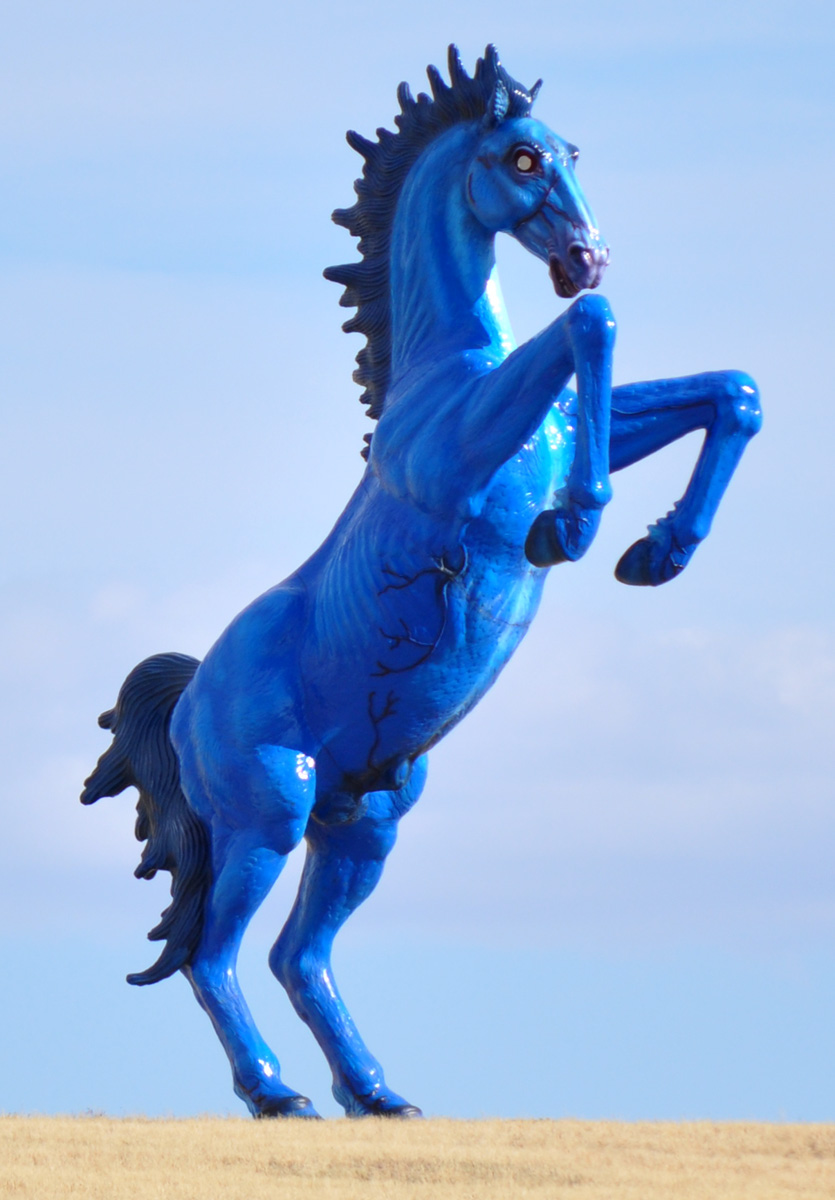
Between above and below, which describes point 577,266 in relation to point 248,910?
above

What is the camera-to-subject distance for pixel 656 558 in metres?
8.38

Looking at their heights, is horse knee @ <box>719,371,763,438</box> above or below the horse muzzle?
below

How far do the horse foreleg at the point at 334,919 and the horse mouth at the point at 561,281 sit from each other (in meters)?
2.05

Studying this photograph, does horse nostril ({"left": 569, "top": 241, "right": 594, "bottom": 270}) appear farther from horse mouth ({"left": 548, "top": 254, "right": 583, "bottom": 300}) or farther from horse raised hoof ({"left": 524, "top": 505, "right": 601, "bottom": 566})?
horse raised hoof ({"left": 524, "top": 505, "right": 601, "bottom": 566})

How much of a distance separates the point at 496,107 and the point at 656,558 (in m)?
1.84

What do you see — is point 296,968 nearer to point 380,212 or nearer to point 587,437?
point 587,437

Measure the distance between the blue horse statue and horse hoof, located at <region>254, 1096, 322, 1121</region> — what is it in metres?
0.01

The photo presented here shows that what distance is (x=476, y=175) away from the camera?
8.66 metres

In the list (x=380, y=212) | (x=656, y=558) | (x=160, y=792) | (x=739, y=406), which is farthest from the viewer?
(x=160, y=792)

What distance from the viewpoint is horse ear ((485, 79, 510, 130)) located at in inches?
341

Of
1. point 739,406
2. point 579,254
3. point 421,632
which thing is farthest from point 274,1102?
point 579,254

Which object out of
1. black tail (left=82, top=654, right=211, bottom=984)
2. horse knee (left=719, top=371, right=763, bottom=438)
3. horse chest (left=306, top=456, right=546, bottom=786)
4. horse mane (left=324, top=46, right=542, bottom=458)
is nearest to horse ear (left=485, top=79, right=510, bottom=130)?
horse mane (left=324, top=46, right=542, bottom=458)

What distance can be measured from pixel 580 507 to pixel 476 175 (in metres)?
1.54

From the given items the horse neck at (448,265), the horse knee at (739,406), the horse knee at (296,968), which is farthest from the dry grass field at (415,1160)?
the horse neck at (448,265)
